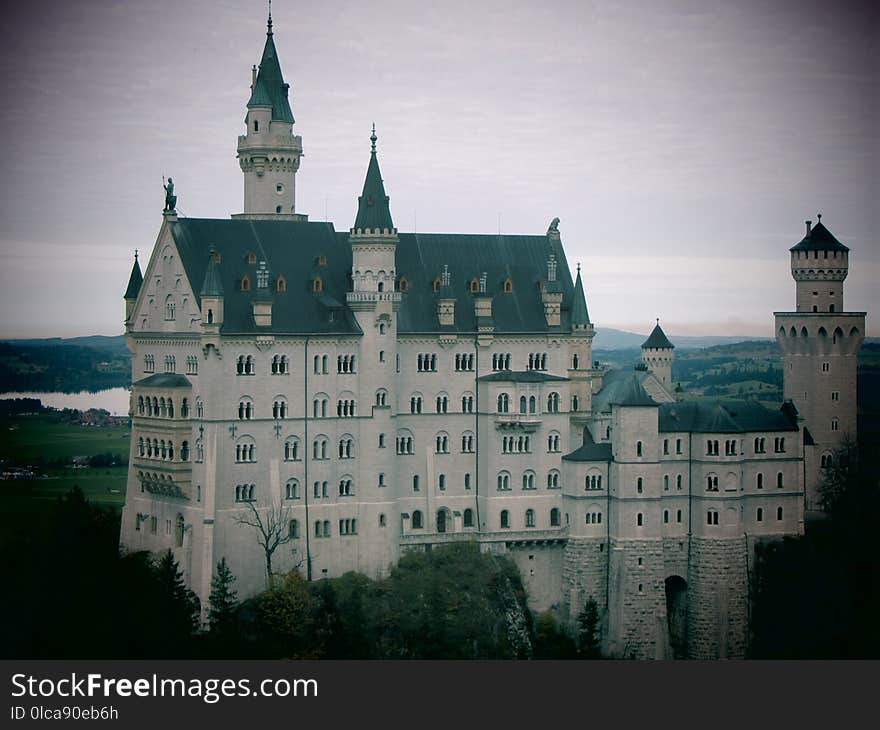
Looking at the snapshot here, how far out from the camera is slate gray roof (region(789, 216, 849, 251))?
129625mm

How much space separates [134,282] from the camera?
122m

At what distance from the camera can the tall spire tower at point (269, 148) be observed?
125m

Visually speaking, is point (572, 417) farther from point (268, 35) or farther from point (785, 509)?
point (268, 35)

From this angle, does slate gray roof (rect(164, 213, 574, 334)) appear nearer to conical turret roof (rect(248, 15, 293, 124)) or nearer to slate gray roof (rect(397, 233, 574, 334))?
slate gray roof (rect(397, 233, 574, 334))

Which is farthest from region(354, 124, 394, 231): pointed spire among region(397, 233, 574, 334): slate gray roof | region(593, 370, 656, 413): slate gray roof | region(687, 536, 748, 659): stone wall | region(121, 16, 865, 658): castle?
region(687, 536, 748, 659): stone wall

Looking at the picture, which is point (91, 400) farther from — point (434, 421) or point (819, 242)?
point (819, 242)

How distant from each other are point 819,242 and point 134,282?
37909mm

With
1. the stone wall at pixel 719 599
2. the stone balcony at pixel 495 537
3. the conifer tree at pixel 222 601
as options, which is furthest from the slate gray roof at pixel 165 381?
the stone wall at pixel 719 599

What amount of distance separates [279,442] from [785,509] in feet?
90.5

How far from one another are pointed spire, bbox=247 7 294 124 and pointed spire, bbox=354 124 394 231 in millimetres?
9602

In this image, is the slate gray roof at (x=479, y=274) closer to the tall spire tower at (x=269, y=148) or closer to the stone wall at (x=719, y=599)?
the tall spire tower at (x=269, y=148)

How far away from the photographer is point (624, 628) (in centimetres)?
11975

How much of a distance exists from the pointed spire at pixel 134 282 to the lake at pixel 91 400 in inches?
211

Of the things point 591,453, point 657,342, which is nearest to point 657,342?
point 657,342
